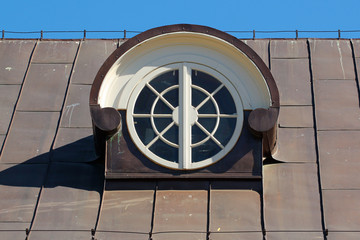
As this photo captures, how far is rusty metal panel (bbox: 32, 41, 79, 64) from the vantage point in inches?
937

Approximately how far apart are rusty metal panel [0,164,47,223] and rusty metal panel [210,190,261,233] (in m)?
3.69

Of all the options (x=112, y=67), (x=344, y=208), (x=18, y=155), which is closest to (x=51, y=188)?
(x=18, y=155)

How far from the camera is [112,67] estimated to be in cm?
1977

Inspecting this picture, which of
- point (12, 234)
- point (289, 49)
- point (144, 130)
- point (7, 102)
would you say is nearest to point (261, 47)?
point (289, 49)


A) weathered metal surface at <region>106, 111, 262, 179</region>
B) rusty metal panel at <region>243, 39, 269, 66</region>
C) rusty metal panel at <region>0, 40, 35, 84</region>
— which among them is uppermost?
rusty metal panel at <region>243, 39, 269, 66</region>

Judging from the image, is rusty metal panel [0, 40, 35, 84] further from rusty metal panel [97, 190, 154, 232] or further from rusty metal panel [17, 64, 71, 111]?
rusty metal panel [97, 190, 154, 232]

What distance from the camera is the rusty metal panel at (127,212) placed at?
712 inches

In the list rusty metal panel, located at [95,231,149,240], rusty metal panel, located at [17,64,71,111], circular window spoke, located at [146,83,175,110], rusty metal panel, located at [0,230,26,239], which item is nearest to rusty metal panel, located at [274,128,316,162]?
circular window spoke, located at [146,83,175,110]

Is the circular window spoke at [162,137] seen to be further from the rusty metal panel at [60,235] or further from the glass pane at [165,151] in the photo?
the rusty metal panel at [60,235]

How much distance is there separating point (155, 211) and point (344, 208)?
3780 mm

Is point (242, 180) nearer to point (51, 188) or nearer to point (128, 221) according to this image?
point (128, 221)

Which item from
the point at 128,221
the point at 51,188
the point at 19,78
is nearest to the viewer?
the point at 128,221

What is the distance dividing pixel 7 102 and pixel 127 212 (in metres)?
5.33

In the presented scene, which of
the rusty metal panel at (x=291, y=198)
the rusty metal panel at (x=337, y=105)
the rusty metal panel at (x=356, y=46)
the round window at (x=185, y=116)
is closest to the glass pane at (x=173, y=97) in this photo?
the round window at (x=185, y=116)
